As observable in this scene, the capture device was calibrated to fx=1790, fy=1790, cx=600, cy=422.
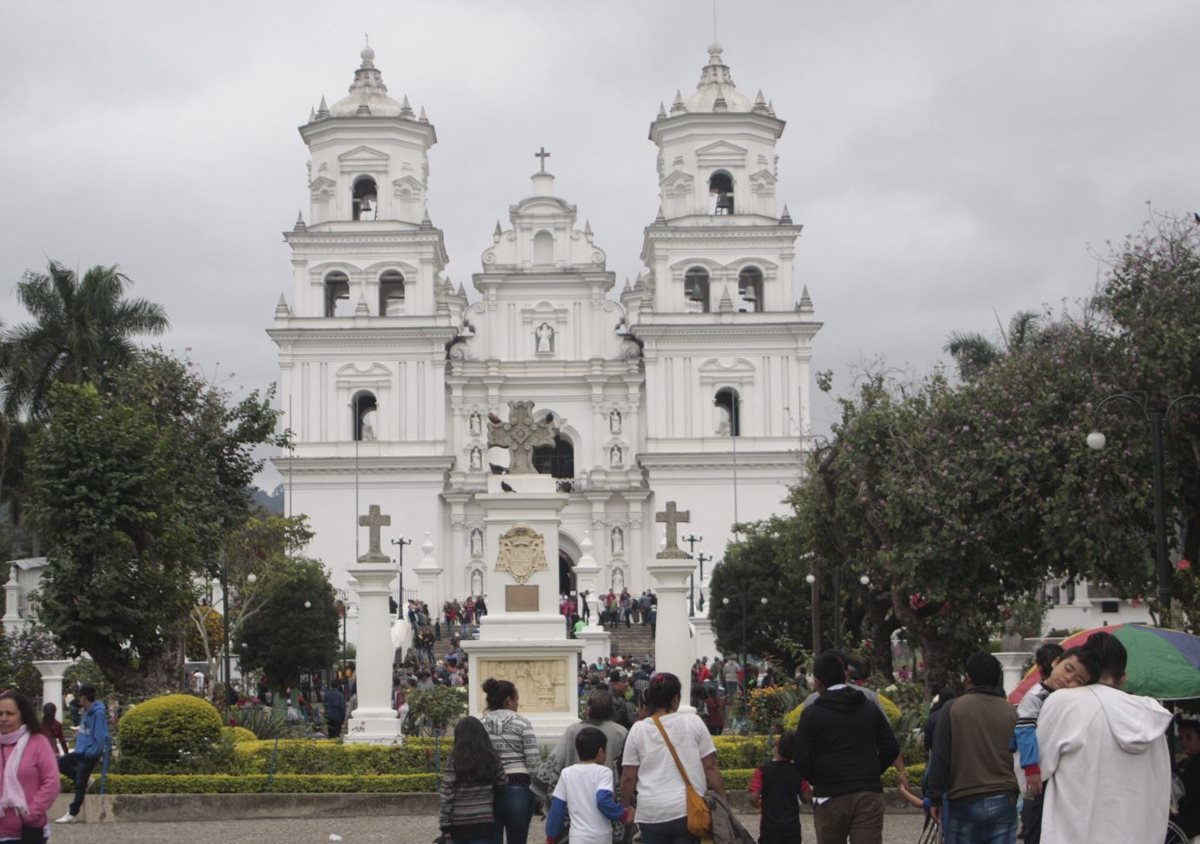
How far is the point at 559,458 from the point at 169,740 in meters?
36.3

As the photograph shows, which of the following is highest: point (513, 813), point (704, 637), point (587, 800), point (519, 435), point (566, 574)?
point (519, 435)

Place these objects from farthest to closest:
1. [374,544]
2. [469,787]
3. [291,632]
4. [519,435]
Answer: [291,632], [374,544], [519,435], [469,787]

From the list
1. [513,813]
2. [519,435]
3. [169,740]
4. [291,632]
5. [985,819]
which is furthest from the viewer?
[291,632]

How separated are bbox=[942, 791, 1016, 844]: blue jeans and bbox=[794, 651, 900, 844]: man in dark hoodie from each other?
379 mm

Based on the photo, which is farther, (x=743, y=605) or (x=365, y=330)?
(x=365, y=330)

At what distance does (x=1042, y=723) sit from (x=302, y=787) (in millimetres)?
11658

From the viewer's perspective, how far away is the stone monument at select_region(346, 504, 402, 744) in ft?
75.2

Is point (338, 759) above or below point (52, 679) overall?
below

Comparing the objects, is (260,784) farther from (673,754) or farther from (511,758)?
(673,754)

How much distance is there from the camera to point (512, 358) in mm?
53344

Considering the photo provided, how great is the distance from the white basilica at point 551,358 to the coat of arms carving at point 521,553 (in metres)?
28.8

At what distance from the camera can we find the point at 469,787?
364 inches

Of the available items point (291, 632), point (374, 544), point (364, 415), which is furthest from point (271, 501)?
point (374, 544)

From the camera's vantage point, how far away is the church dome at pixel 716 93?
52.3 metres
